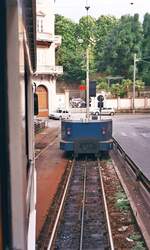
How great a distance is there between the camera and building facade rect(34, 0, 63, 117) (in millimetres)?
53344

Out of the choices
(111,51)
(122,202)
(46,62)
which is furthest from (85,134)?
(111,51)

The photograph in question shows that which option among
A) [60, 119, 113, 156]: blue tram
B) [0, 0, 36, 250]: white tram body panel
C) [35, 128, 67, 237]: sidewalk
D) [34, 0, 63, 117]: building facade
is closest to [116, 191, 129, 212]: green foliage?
[35, 128, 67, 237]: sidewalk

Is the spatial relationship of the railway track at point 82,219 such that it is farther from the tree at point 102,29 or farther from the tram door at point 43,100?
the tree at point 102,29

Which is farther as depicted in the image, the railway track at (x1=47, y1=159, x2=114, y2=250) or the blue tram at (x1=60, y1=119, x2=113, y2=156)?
the blue tram at (x1=60, y1=119, x2=113, y2=156)

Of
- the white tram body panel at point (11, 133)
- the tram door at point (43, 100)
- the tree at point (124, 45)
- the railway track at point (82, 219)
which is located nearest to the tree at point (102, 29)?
the tree at point (124, 45)

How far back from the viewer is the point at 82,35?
83.6 metres

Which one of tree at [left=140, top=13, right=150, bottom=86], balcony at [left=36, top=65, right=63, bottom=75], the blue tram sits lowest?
the blue tram

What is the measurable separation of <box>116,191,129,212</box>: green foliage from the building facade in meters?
41.3

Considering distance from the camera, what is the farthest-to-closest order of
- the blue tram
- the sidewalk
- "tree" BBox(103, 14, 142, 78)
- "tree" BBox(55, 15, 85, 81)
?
1. "tree" BBox(55, 15, 85, 81)
2. "tree" BBox(103, 14, 142, 78)
3. the blue tram
4. the sidewalk

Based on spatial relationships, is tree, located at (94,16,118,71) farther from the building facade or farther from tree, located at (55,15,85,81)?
the building facade

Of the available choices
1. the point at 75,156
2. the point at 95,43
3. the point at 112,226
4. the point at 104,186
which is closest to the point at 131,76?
the point at 95,43

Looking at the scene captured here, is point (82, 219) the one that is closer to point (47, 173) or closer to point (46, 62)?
point (47, 173)

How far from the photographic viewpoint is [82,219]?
395 inches

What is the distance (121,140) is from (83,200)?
16984 mm
